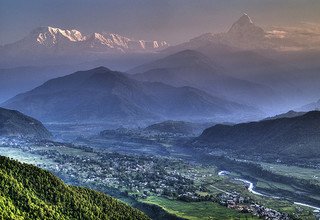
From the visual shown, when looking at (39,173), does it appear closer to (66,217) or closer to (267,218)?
(66,217)

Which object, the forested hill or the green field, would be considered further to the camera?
the green field

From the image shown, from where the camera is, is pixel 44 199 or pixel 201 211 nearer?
pixel 44 199

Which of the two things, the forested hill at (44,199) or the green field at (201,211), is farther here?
the green field at (201,211)

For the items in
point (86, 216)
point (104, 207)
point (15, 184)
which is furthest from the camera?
point (104, 207)

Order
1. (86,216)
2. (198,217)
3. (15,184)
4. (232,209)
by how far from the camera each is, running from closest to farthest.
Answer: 1. (15,184)
2. (86,216)
3. (198,217)
4. (232,209)

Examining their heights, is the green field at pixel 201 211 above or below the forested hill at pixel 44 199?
below

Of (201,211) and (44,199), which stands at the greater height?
(44,199)

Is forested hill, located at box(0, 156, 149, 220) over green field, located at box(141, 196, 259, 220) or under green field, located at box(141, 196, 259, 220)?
over

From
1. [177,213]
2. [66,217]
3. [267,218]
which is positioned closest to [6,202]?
[66,217]
